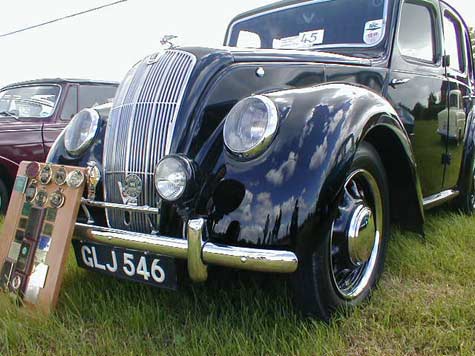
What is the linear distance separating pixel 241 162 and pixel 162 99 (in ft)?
1.64

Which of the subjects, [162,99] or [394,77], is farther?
[394,77]

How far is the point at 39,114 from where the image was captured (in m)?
4.68

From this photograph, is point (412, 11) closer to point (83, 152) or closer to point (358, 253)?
point (358, 253)

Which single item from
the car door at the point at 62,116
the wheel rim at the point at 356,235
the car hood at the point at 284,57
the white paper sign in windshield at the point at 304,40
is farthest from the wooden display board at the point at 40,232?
the car door at the point at 62,116

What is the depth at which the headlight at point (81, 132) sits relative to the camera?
2287 mm

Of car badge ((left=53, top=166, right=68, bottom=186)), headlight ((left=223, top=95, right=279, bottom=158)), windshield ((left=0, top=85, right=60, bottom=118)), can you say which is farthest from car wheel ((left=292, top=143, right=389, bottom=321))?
windshield ((left=0, top=85, right=60, bottom=118))

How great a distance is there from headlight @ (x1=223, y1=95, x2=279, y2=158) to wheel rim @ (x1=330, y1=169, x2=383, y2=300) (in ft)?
1.31

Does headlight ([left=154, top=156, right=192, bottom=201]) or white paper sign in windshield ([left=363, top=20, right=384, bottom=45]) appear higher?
white paper sign in windshield ([left=363, top=20, right=384, bottom=45])

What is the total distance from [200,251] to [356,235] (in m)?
0.72

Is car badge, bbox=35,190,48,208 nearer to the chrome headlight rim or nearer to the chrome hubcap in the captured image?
the chrome headlight rim

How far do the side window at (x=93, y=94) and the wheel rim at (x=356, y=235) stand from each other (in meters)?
3.56

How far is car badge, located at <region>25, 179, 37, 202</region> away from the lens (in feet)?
7.00

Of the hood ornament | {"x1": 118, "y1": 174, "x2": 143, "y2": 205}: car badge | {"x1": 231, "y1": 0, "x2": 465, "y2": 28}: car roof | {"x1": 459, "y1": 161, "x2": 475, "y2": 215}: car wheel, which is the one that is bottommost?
{"x1": 459, "y1": 161, "x2": 475, "y2": 215}: car wheel

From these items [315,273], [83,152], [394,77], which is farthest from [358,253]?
[83,152]
